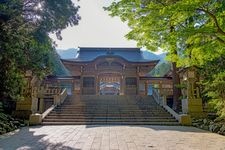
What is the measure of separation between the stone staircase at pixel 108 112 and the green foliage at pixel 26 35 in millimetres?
2669

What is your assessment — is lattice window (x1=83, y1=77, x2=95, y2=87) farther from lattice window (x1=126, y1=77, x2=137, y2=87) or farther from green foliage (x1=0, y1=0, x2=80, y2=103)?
green foliage (x1=0, y1=0, x2=80, y2=103)

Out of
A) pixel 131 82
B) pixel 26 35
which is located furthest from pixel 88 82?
pixel 26 35

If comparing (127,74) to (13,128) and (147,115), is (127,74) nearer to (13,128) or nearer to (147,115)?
(147,115)

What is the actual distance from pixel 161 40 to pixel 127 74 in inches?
633

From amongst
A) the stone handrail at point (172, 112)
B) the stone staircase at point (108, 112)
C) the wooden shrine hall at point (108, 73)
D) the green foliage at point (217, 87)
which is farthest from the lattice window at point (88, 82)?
the green foliage at point (217, 87)

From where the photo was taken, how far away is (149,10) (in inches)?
295

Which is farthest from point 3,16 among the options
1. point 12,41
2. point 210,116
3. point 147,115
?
point 210,116

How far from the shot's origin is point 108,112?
14836 mm

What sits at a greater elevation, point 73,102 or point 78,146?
point 73,102

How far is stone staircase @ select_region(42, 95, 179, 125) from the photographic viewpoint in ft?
41.8

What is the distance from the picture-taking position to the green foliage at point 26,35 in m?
9.13

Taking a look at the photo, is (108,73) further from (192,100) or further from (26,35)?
(26,35)

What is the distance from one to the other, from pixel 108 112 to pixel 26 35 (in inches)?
264

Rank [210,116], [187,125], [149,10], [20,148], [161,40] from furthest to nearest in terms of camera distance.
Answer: [210,116] < [187,125] < [161,40] < [149,10] < [20,148]
